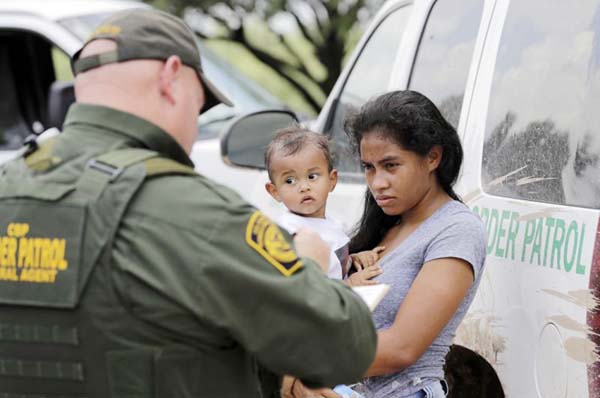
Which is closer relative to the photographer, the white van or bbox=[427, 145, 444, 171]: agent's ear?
the white van

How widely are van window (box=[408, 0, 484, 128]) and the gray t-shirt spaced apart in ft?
2.47

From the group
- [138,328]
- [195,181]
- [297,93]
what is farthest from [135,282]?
[297,93]

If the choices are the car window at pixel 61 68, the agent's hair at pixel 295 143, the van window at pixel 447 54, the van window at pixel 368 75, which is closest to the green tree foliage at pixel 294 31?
the car window at pixel 61 68

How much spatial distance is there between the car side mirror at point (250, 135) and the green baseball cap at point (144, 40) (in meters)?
2.45

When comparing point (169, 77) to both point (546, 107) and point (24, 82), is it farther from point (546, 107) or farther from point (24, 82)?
point (24, 82)

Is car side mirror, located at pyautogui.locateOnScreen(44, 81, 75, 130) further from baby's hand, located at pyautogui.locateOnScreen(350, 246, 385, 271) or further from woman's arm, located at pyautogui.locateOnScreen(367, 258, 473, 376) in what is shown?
woman's arm, located at pyautogui.locateOnScreen(367, 258, 473, 376)

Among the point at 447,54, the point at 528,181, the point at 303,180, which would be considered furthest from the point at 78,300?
the point at 447,54

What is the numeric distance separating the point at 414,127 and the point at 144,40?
1050 mm

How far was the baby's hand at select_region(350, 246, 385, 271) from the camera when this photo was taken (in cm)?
326

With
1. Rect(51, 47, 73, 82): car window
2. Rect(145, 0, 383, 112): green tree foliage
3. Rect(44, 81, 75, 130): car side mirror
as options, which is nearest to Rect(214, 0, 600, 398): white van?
Rect(44, 81, 75, 130): car side mirror

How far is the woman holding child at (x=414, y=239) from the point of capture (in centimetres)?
294

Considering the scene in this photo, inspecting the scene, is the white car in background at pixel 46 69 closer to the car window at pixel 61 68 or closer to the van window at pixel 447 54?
the car window at pixel 61 68

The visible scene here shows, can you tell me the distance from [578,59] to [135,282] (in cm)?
141

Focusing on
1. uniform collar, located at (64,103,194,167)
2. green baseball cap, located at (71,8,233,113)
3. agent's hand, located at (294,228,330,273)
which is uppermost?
green baseball cap, located at (71,8,233,113)
